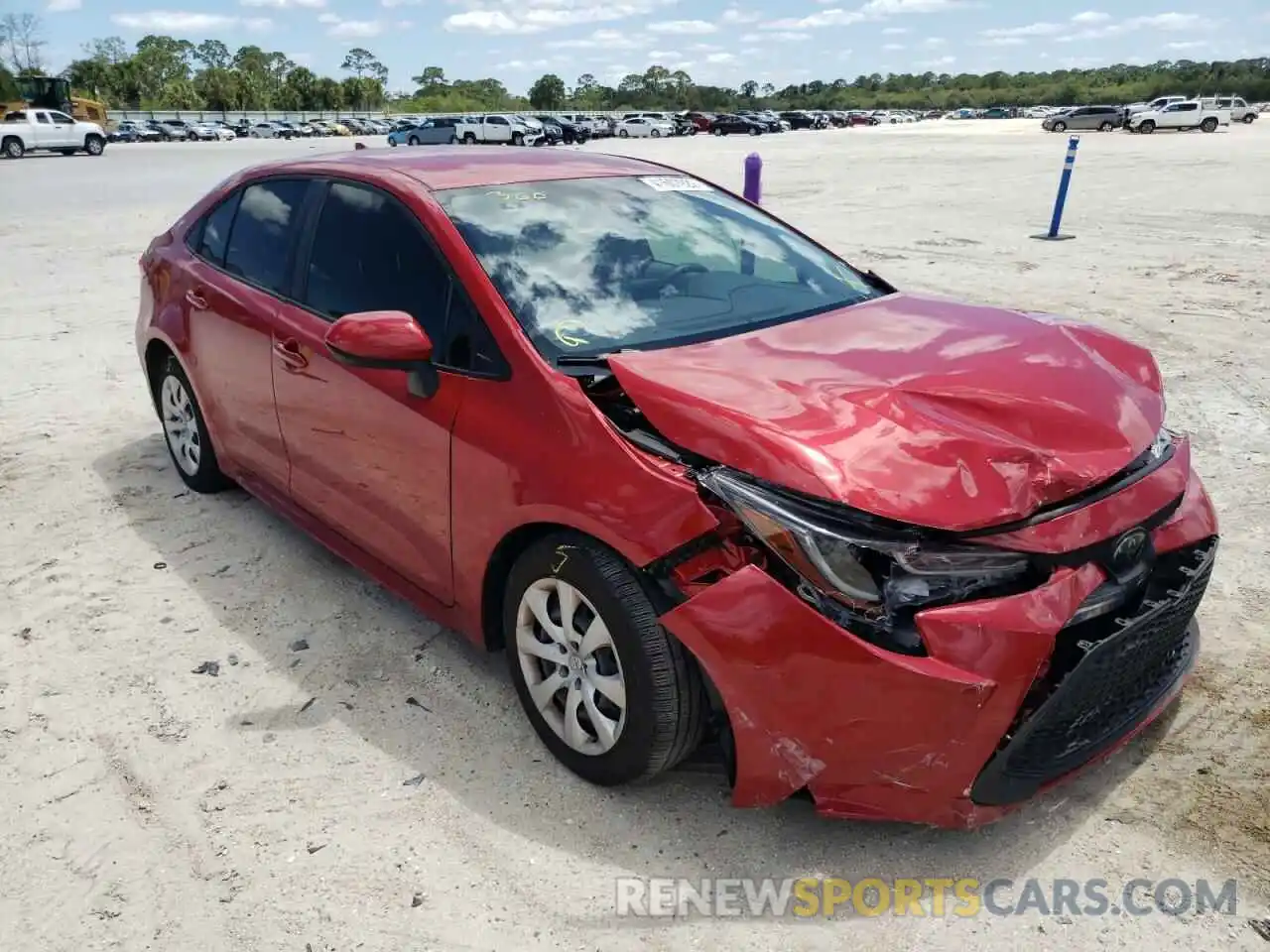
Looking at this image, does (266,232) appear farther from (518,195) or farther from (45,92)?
(45,92)

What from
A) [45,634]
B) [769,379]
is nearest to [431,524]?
[769,379]

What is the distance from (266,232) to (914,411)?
2876 millimetres

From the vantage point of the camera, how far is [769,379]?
257 cm

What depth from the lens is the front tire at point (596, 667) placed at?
2424 mm

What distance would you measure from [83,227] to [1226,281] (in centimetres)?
1525

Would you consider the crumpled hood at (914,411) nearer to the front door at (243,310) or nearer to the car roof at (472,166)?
the car roof at (472,166)

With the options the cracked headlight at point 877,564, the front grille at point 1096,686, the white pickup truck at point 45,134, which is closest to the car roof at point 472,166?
the cracked headlight at point 877,564

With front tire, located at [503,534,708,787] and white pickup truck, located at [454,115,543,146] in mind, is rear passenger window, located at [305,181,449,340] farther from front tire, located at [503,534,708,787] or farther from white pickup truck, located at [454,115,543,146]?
white pickup truck, located at [454,115,543,146]

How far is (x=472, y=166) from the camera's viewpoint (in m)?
3.54

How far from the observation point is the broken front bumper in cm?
210

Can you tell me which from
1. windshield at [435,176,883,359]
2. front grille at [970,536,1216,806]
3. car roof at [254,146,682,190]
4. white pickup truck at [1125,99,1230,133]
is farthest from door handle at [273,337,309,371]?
white pickup truck at [1125,99,1230,133]

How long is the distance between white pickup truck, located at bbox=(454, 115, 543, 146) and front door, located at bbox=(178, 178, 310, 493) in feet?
148

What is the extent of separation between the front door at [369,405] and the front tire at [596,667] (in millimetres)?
435

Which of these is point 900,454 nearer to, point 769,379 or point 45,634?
point 769,379
